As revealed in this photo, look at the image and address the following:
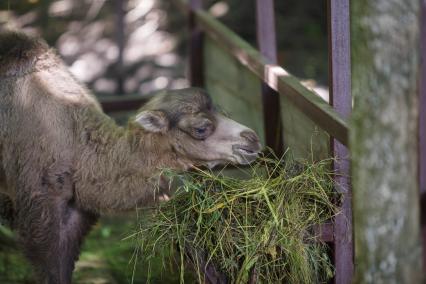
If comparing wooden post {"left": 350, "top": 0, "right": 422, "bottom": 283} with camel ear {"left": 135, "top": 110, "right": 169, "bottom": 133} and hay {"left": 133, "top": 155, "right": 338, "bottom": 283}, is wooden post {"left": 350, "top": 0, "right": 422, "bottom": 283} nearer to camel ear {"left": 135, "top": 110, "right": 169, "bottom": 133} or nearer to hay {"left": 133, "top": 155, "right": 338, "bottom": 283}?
hay {"left": 133, "top": 155, "right": 338, "bottom": 283}

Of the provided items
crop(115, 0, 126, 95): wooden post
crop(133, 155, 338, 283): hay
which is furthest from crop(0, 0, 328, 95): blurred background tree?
crop(133, 155, 338, 283): hay

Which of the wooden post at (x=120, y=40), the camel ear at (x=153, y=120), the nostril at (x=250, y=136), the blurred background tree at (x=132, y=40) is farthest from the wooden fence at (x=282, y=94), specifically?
the blurred background tree at (x=132, y=40)

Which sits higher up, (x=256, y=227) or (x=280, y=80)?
(x=280, y=80)

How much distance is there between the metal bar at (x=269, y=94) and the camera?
19.1 ft

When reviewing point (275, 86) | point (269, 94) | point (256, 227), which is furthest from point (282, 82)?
point (256, 227)

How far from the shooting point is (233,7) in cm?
1189

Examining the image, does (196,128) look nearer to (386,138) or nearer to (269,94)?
(269,94)

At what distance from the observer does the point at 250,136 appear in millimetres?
4867

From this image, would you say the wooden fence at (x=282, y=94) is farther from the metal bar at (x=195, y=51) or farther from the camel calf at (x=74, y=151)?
the camel calf at (x=74, y=151)

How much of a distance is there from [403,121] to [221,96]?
4741mm

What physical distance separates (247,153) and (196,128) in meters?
0.37

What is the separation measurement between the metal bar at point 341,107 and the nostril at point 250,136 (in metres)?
0.53

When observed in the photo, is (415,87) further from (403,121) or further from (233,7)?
(233,7)

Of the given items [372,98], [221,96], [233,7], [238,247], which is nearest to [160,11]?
[233,7]
